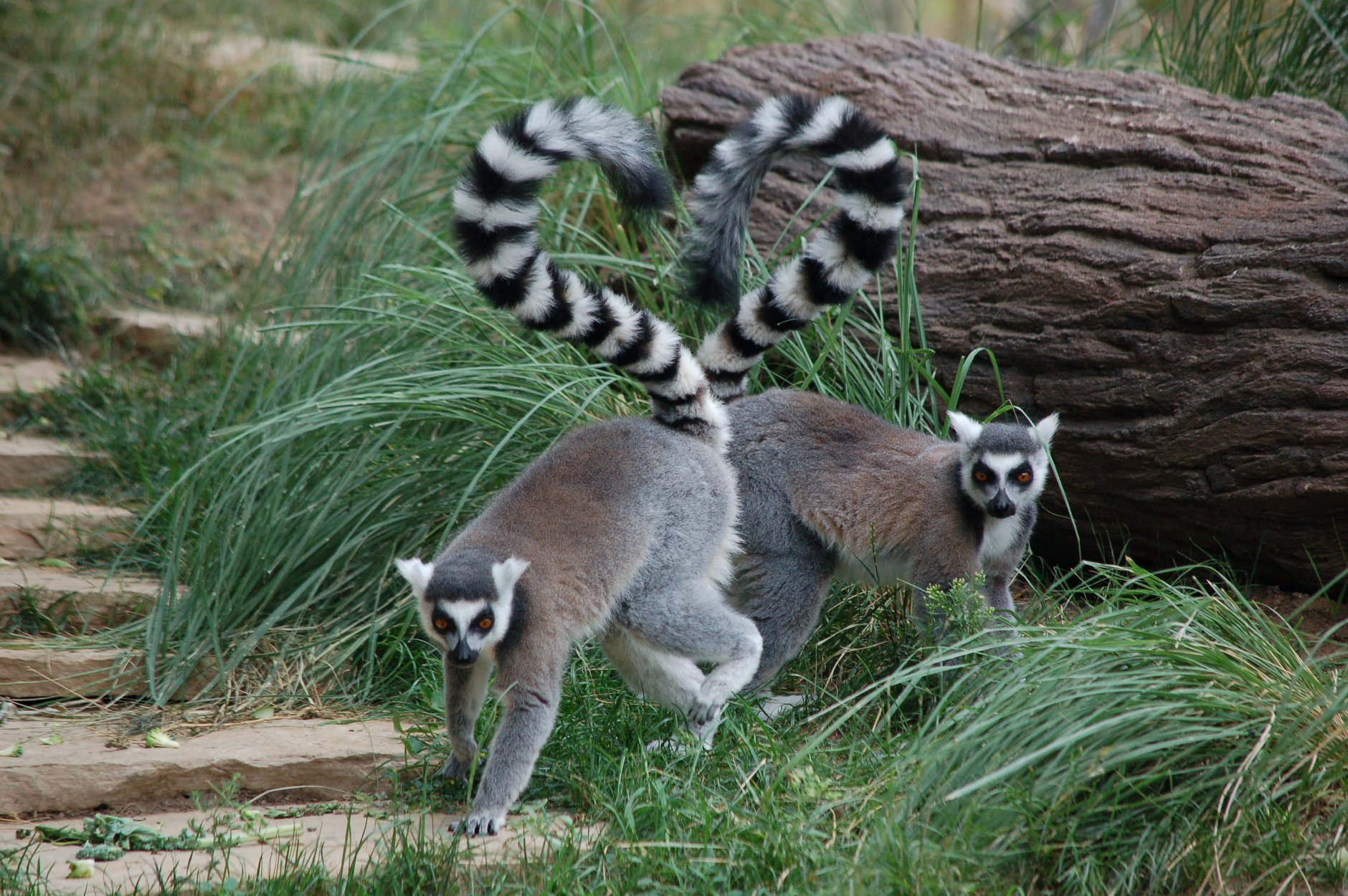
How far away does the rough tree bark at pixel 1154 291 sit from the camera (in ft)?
12.7

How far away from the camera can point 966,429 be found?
3.80m

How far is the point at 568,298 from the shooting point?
361 centimetres

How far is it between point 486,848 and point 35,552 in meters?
3.18

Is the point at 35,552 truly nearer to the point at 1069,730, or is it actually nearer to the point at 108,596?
the point at 108,596

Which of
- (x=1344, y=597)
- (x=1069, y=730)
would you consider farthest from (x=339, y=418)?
(x=1344, y=597)

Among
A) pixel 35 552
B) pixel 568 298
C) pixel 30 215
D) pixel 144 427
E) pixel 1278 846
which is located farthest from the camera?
pixel 30 215

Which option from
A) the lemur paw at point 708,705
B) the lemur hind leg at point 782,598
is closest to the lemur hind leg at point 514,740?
the lemur paw at point 708,705

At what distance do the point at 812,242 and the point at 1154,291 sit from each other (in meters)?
1.28

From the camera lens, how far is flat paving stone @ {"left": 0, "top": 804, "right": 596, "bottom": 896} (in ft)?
9.19

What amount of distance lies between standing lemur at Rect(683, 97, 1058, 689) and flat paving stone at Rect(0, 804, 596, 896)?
114cm

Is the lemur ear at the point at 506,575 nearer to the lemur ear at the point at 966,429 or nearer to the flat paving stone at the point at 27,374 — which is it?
the lemur ear at the point at 966,429

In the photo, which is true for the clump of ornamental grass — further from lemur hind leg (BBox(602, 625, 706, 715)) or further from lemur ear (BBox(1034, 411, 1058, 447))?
lemur ear (BBox(1034, 411, 1058, 447))

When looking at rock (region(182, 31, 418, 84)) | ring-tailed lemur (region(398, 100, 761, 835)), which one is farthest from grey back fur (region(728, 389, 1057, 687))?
rock (region(182, 31, 418, 84))

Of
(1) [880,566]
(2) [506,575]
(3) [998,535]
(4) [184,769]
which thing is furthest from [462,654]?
(3) [998,535]
